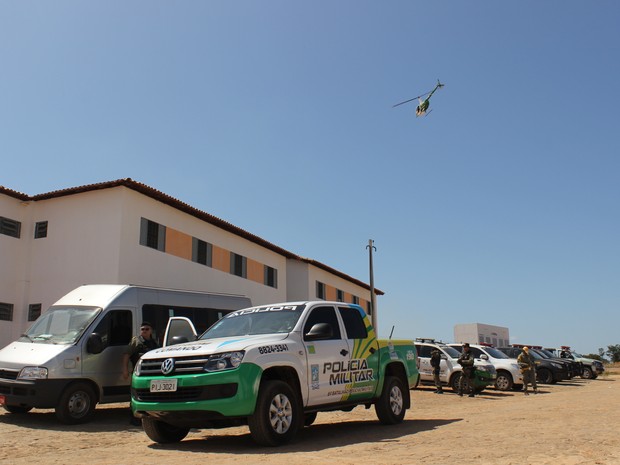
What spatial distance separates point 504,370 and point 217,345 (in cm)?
1677

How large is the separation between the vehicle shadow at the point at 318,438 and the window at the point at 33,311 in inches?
573

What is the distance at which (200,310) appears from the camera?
14523 millimetres

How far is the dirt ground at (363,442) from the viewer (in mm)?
6750

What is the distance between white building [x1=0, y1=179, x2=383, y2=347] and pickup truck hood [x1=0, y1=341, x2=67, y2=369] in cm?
952

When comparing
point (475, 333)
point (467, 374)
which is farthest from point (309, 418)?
point (475, 333)

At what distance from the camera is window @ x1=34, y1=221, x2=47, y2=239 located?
23.3 m

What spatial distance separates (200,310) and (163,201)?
34.6 feet

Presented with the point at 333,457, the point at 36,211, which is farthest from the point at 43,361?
the point at 36,211

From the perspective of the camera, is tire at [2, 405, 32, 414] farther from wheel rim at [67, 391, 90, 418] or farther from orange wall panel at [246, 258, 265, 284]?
orange wall panel at [246, 258, 265, 284]

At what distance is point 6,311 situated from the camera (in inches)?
869

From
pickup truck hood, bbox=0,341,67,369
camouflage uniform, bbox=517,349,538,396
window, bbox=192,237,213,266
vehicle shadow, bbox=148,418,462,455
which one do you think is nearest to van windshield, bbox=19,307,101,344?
pickup truck hood, bbox=0,341,67,369

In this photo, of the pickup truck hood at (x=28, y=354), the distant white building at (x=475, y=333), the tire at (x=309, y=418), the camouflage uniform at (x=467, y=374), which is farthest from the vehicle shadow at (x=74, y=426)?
the distant white building at (x=475, y=333)

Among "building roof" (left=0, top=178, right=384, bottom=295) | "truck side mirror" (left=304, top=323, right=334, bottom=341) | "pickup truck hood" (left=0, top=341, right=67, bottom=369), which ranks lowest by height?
"pickup truck hood" (left=0, top=341, right=67, bottom=369)

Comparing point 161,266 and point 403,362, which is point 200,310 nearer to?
point 403,362
